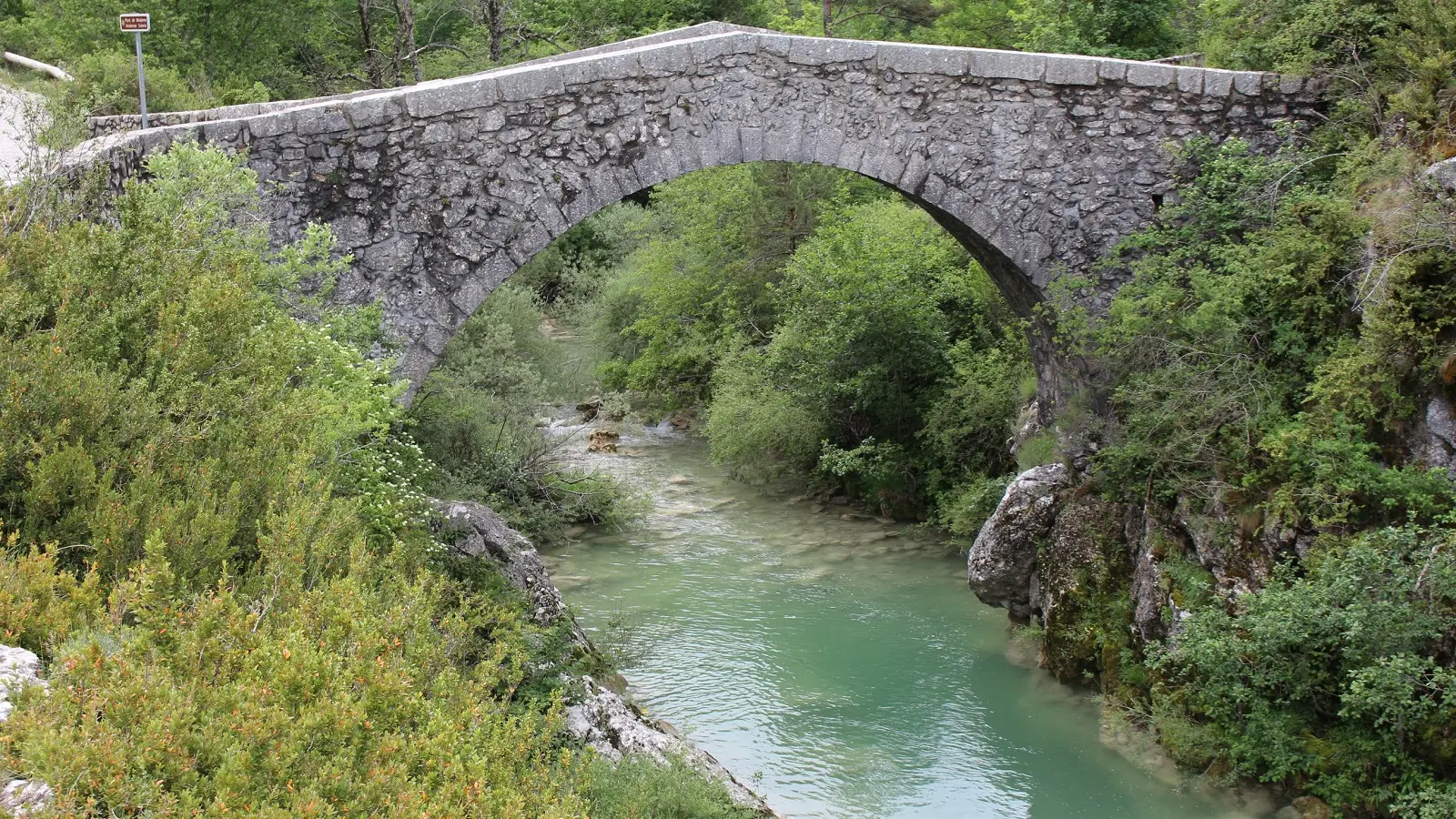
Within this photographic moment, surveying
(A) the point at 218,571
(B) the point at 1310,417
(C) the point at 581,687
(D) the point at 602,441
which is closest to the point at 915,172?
(B) the point at 1310,417

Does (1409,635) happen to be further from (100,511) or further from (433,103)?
(433,103)

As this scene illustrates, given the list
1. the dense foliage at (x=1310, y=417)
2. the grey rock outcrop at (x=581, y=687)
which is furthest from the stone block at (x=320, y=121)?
the dense foliage at (x=1310, y=417)

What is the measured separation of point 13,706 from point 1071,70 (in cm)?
831

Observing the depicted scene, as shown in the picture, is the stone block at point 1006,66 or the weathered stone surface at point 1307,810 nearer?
the weathered stone surface at point 1307,810

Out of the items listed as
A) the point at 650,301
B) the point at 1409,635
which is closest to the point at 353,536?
the point at 1409,635

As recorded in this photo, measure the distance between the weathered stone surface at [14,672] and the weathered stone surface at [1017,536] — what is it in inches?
285

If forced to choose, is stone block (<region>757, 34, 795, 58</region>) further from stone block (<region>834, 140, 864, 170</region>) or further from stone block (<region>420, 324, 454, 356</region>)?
stone block (<region>420, 324, 454, 356</region>)

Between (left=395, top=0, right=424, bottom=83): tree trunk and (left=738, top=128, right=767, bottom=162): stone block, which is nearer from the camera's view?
(left=738, top=128, right=767, bottom=162): stone block

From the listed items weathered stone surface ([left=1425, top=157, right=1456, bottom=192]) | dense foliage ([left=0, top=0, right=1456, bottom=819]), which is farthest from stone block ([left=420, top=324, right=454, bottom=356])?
weathered stone surface ([left=1425, top=157, right=1456, bottom=192])

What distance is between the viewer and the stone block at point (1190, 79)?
30.4ft

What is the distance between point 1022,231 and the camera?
31.6 ft

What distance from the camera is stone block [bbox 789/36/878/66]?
9.03 m

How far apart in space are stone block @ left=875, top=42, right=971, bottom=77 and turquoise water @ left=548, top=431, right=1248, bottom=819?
4.61 metres

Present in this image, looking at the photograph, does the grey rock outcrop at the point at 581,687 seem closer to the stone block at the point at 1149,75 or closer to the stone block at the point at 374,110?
the stone block at the point at 374,110
